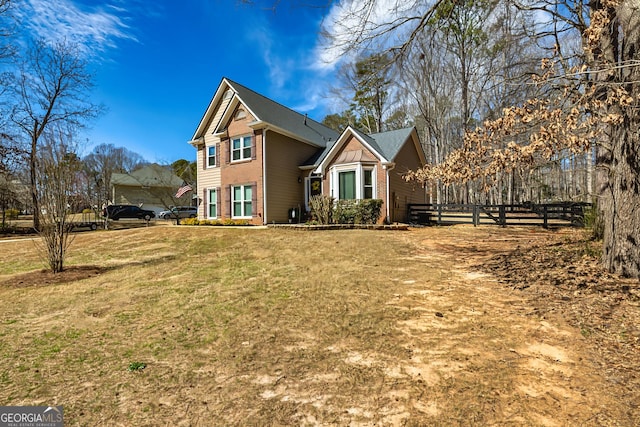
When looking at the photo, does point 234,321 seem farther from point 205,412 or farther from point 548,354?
point 548,354

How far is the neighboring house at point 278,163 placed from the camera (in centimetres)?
1548

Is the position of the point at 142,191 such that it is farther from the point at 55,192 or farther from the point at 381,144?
the point at 55,192

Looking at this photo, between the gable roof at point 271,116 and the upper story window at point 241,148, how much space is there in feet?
5.26

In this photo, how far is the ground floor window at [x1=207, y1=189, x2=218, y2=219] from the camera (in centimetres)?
1840

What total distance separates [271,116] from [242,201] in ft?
17.8

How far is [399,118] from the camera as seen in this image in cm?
3162

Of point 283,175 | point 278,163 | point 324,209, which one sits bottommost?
point 324,209

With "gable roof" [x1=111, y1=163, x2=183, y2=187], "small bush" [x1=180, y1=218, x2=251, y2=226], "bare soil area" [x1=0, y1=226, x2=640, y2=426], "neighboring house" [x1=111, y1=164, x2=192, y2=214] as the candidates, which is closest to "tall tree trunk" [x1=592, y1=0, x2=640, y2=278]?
"bare soil area" [x1=0, y1=226, x2=640, y2=426]

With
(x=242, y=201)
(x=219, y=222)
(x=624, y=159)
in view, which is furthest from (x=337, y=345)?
(x=219, y=222)

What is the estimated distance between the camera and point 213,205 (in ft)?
61.2

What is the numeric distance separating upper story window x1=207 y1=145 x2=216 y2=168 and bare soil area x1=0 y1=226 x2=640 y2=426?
44.1 ft

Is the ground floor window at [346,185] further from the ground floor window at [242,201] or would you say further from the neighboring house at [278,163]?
the ground floor window at [242,201]

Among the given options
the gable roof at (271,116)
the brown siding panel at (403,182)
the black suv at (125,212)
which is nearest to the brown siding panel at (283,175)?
the gable roof at (271,116)

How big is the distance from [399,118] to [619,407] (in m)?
32.6
